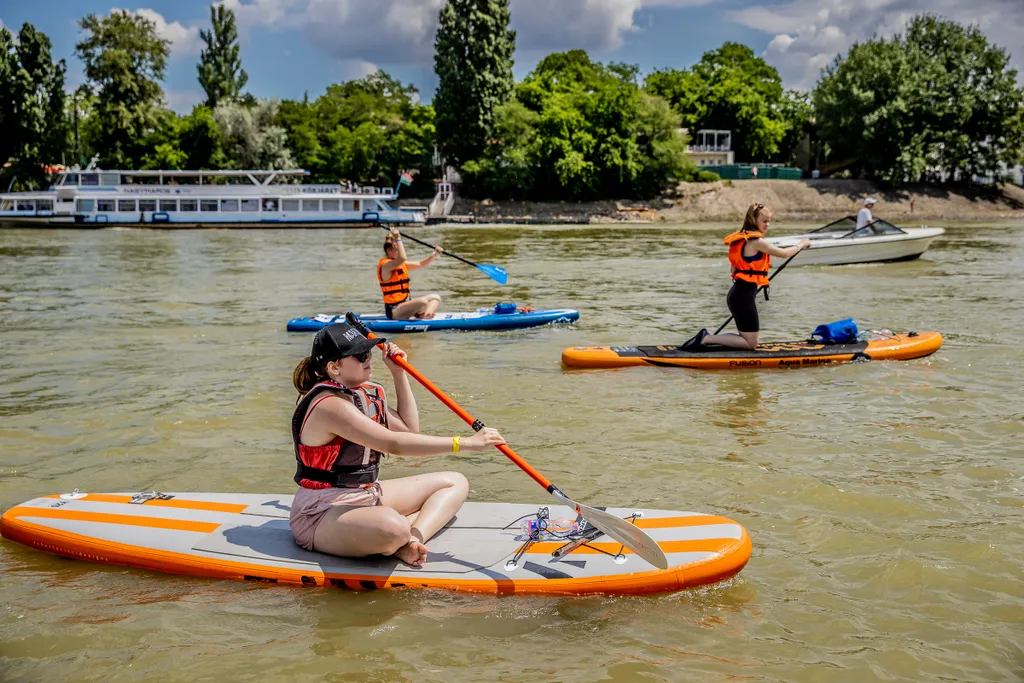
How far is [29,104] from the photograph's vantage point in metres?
50.7

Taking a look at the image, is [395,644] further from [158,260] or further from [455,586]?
[158,260]

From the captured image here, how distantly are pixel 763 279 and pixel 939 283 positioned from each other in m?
10.9

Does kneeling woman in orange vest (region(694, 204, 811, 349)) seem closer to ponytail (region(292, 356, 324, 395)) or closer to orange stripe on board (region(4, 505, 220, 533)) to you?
ponytail (region(292, 356, 324, 395))

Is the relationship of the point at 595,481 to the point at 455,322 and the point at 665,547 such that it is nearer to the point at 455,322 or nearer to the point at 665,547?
the point at 665,547

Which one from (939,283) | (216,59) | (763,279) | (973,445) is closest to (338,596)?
(973,445)

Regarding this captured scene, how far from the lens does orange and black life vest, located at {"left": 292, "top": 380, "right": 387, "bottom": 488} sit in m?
4.25

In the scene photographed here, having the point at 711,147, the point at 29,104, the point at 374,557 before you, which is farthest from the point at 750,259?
the point at 711,147

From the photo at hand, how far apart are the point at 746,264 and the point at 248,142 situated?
2089 inches

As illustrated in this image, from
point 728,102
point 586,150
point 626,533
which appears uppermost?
point 728,102

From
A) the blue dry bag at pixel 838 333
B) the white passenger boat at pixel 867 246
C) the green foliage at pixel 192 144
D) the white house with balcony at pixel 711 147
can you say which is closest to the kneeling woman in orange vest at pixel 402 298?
the blue dry bag at pixel 838 333

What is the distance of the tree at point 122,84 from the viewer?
183ft

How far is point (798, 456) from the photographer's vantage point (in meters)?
6.80

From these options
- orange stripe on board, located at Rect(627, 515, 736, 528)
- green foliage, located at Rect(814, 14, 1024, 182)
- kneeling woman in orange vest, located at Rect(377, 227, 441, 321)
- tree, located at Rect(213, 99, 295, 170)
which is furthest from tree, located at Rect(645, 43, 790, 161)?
orange stripe on board, located at Rect(627, 515, 736, 528)

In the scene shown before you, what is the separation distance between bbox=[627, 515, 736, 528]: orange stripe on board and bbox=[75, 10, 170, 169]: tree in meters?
57.8
